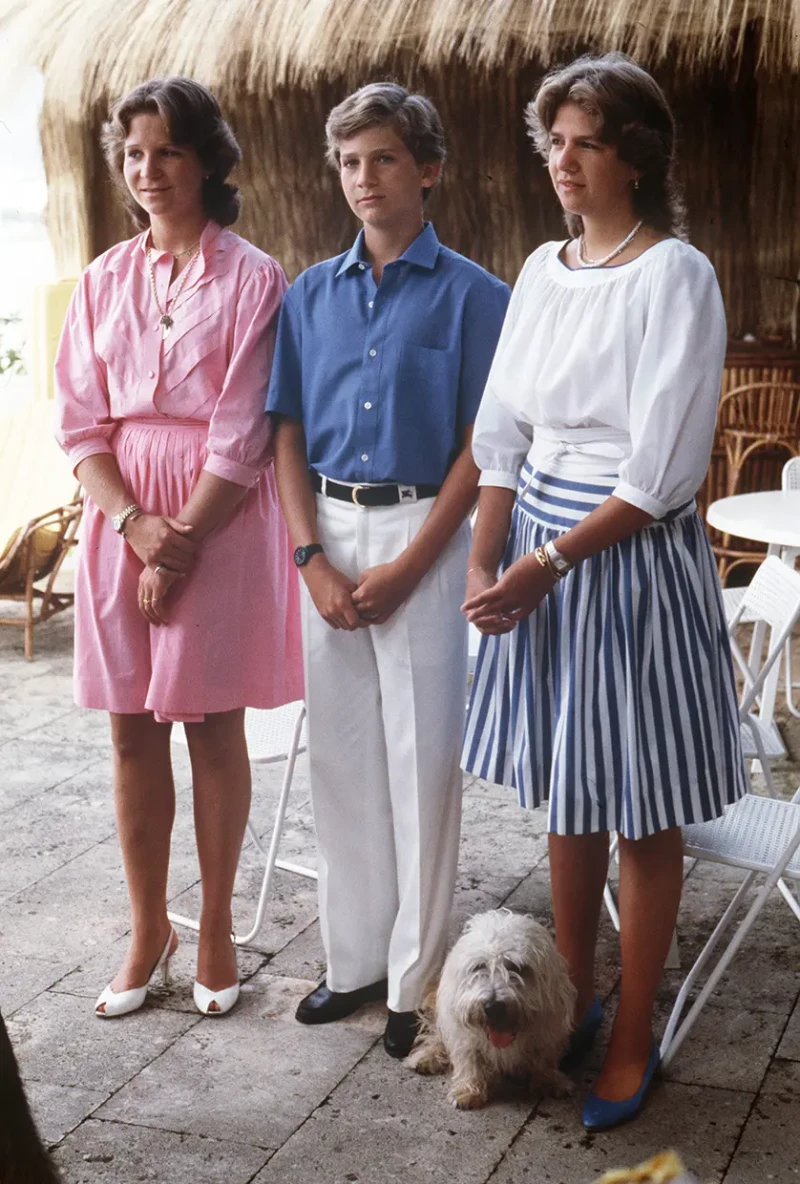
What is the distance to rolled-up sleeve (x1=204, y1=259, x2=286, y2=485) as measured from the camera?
9.78ft

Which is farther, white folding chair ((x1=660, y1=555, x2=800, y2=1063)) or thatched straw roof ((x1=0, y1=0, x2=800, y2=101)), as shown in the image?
thatched straw roof ((x1=0, y1=0, x2=800, y2=101))

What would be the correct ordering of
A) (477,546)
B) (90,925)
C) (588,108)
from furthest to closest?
(90,925) → (477,546) → (588,108)

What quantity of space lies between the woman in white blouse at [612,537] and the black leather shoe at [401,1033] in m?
0.42

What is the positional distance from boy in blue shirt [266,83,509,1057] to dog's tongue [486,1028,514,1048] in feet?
1.12

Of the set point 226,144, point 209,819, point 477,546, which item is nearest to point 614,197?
point 477,546

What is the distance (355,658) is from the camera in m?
3.03

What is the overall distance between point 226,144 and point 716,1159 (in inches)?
88.0

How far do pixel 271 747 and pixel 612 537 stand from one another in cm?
130

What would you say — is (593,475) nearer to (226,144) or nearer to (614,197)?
(614,197)

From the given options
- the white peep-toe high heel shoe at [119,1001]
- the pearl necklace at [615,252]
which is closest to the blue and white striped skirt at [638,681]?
the pearl necklace at [615,252]

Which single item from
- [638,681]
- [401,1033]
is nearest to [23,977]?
[401,1033]

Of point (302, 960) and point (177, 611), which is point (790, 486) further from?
point (177, 611)

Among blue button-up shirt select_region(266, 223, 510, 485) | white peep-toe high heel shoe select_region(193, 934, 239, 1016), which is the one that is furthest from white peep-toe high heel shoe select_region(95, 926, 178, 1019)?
blue button-up shirt select_region(266, 223, 510, 485)

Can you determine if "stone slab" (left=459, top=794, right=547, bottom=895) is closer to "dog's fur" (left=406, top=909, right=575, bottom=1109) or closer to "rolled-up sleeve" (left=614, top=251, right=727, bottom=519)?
"dog's fur" (left=406, top=909, right=575, bottom=1109)
